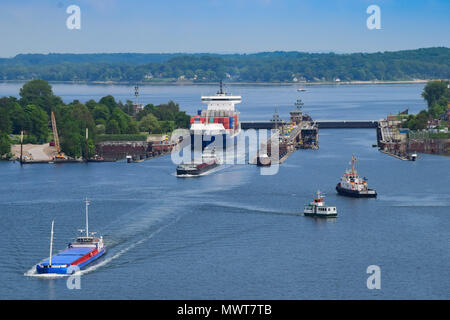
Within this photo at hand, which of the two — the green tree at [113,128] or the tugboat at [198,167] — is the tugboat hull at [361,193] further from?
the green tree at [113,128]

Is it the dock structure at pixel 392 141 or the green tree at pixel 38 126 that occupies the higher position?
the green tree at pixel 38 126

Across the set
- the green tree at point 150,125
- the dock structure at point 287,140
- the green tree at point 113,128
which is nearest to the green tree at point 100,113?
the green tree at point 150,125

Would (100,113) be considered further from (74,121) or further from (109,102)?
(74,121)

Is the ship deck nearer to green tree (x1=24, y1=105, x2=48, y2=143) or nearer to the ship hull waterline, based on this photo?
the ship hull waterline

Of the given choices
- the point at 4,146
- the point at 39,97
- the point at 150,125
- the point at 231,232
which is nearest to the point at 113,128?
the point at 150,125

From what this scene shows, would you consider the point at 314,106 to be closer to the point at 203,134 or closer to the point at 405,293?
the point at 203,134

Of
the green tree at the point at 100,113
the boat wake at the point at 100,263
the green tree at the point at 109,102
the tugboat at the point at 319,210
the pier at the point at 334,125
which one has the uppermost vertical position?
the green tree at the point at 109,102

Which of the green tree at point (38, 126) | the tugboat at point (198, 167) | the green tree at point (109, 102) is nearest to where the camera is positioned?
the tugboat at point (198, 167)
